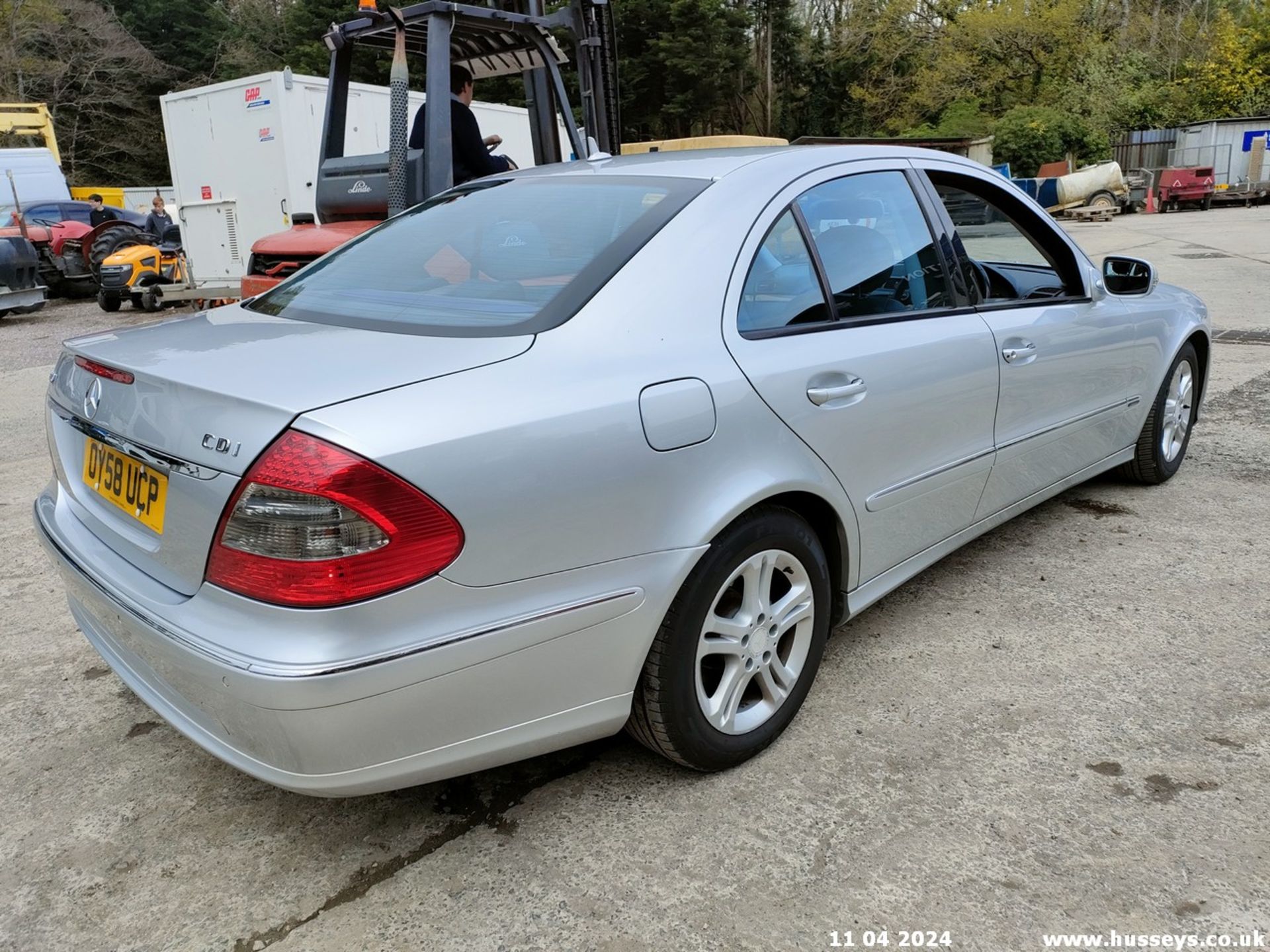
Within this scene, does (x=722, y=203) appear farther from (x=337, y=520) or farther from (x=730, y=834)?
(x=730, y=834)

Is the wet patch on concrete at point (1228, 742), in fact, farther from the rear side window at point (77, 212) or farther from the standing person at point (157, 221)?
the rear side window at point (77, 212)

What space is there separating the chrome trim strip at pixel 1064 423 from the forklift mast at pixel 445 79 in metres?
3.68

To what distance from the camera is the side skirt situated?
2.73 meters

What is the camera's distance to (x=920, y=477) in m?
2.79

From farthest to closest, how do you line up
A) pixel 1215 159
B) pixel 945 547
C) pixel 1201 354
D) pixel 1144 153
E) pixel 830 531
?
pixel 1144 153, pixel 1215 159, pixel 1201 354, pixel 945 547, pixel 830 531

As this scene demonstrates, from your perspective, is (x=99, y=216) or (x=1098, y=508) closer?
(x=1098, y=508)

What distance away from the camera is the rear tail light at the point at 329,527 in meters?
1.69

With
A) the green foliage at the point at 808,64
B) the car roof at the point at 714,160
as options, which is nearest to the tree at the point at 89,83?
the green foliage at the point at 808,64

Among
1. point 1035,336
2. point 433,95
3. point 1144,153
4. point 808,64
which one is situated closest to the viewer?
point 1035,336

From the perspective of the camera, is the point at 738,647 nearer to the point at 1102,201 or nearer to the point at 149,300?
the point at 149,300

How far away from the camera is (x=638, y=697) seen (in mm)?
2195

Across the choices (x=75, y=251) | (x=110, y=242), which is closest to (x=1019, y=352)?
(x=110, y=242)

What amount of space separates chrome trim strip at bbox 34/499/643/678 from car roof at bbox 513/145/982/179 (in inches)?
48.0

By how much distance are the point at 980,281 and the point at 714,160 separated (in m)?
1.02
